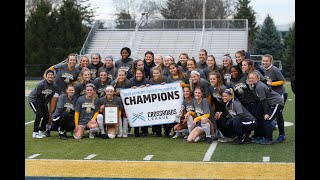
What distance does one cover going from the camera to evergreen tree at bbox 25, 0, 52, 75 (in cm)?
4212

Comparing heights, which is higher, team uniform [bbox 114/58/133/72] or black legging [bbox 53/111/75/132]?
team uniform [bbox 114/58/133/72]

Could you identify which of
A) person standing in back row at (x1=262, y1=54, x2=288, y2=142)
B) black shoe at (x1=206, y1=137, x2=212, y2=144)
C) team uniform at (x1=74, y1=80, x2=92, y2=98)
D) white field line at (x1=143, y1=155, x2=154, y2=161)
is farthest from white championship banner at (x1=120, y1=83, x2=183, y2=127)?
white field line at (x1=143, y1=155, x2=154, y2=161)

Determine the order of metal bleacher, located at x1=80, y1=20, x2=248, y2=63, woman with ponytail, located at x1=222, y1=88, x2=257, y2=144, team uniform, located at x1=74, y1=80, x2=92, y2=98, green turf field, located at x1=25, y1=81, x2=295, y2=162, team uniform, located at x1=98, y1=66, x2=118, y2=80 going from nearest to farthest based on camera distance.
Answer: green turf field, located at x1=25, y1=81, x2=295, y2=162, woman with ponytail, located at x1=222, y1=88, x2=257, y2=144, team uniform, located at x1=74, y1=80, x2=92, y2=98, team uniform, located at x1=98, y1=66, x2=118, y2=80, metal bleacher, located at x1=80, y1=20, x2=248, y2=63

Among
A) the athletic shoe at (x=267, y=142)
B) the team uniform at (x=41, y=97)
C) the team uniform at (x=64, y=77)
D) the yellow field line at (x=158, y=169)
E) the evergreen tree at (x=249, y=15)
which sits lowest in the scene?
the athletic shoe at (x=267, y=142)

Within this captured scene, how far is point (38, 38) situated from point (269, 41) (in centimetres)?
1880

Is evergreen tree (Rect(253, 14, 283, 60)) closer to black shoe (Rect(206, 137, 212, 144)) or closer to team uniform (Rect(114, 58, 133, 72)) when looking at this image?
team uniform (Rect(114, 58, 133, 72))

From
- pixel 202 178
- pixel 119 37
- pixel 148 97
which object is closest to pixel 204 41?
pixel 119 37

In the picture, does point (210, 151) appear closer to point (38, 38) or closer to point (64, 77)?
point (64, 77)

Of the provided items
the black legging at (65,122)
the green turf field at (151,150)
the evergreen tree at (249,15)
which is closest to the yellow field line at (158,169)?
the green turf field at (151,150)

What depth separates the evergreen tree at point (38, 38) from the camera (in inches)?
1658

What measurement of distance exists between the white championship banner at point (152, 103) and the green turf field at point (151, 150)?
0.40 metres

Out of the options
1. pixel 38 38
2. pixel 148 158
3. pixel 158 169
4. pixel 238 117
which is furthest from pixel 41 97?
pixel 38 38

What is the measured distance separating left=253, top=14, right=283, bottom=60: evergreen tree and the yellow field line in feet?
124

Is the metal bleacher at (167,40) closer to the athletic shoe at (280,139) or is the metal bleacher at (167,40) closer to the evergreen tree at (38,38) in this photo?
the evergreen tree at (38,38)
